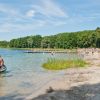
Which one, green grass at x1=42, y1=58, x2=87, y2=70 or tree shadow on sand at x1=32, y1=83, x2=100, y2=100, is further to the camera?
green grass at x1=42, y1=58, x2=87, y2=70

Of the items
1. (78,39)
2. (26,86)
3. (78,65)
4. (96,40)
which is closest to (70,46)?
(78,39)

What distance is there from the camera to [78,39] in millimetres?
183250

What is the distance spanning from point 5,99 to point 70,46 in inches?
6687

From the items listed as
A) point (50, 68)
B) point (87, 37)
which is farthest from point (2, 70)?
point (87, 37)

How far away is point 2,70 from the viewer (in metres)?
41.7

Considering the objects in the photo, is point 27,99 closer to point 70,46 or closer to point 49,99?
point 49,99

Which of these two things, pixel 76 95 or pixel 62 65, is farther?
pixel 62 65

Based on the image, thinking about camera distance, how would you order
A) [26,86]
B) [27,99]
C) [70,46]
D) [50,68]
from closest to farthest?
[27,99], [26,86], [50,68], [70,46]

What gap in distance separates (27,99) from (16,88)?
22.7ft

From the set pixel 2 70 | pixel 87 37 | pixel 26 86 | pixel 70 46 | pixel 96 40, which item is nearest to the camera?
pixel 26 86

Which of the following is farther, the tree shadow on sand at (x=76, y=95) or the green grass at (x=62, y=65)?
the green grass at (x=62, y=65)

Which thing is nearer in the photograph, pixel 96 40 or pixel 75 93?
pixel 75 93

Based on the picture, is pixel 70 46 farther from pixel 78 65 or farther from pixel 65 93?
pixel 65 93

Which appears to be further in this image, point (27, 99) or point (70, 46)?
point (70, 46)
